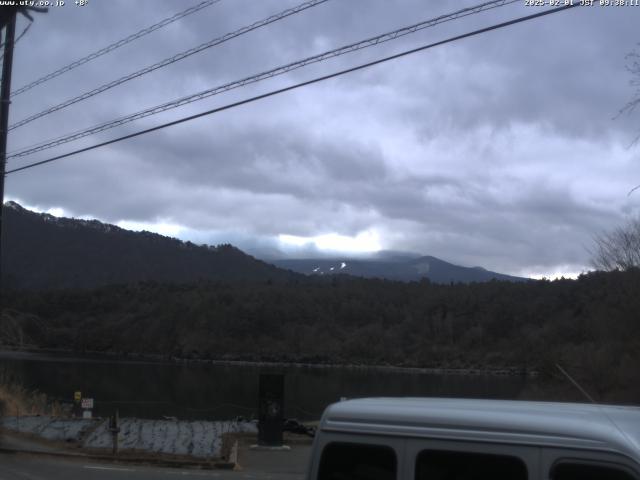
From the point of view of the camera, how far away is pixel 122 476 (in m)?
16.4

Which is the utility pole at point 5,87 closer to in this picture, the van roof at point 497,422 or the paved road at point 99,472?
the paved road at point 99,472

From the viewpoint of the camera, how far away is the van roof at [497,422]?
3.25 metres

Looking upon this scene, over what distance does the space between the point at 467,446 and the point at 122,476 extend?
46.9 feet

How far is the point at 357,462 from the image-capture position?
12.8ft

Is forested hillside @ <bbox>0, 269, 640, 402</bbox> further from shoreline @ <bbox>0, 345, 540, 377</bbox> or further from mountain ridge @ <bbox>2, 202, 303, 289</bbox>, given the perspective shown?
mountain ridge @ <bbox>2, 202, 303, 289</bbox>

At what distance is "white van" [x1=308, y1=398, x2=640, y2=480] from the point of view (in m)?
3.22

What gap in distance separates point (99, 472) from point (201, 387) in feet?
129

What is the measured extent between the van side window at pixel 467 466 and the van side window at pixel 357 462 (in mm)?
164

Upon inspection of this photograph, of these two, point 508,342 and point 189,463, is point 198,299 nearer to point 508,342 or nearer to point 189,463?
point 508,342

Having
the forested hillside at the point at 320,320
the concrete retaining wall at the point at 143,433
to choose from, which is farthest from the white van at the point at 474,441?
the forested hillside at the point at 320,320

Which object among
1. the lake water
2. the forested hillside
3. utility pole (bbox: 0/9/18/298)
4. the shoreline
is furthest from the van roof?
the shoreline

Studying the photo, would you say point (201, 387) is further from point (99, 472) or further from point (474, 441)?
point (474, 441)

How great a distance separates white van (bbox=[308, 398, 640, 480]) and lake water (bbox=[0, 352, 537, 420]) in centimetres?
2863

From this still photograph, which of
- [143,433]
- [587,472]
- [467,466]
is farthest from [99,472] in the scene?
[587,472]
